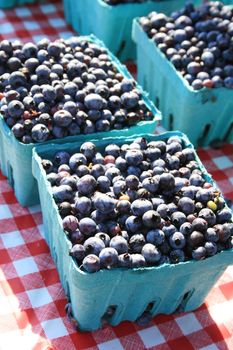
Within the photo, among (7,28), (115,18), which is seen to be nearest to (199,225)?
(115,18)

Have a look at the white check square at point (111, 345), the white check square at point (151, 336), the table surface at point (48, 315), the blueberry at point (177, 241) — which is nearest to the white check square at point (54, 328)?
the table surface at point (48, 315)

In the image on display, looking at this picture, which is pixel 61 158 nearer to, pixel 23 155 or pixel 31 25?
pixel 23 155

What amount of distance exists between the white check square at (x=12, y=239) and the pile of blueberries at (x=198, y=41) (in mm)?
894

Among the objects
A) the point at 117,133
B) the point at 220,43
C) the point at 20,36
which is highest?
the point at 220,43

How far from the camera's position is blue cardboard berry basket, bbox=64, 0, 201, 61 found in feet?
8.21

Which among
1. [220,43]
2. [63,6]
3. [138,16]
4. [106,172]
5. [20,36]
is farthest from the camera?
[63,6]

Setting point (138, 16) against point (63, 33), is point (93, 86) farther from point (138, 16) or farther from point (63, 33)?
point (63, 33)

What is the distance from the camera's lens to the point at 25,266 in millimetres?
1834

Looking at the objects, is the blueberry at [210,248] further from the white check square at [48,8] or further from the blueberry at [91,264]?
the white check square at [48,8]

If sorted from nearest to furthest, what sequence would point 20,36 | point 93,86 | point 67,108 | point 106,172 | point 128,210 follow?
point 128,210 < point 106,172 < point 67,108 < point 93,86 < point 20,36

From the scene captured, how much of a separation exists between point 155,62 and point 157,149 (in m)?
0.67

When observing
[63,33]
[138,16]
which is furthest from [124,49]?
[63,33]

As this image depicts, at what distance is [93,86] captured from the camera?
6.54 ft

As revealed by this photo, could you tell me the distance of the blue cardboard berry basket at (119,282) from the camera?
147 cm
